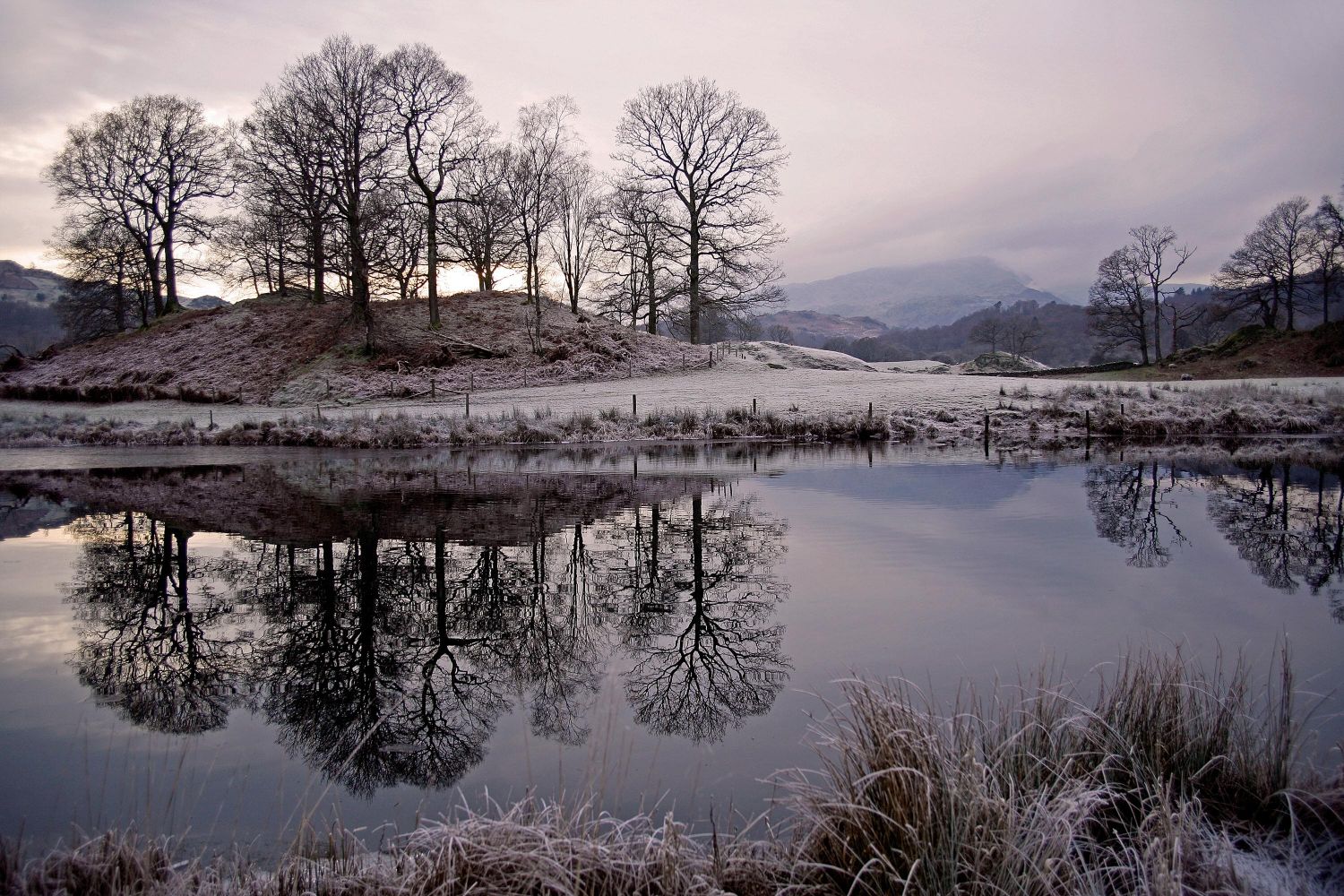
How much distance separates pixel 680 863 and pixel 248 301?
5929 cm

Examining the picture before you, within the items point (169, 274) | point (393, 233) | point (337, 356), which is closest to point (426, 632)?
point (393, 233)

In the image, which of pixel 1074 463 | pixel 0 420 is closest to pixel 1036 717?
pixel 1074 463

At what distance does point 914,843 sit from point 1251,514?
1205cm

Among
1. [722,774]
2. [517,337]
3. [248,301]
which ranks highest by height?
[248,301]

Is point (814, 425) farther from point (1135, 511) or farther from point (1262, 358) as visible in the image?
point (1262, 358)

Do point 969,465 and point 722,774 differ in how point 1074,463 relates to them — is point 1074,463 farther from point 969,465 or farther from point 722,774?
point 722,774

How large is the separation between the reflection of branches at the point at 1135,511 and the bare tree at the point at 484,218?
3557 cm

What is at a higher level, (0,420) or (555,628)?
(0,420)

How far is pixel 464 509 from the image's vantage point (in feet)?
43.1

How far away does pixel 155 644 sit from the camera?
6656 millimetres

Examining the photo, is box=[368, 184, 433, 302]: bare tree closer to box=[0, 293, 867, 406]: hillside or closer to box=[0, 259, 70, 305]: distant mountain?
box=[0, 293, 867, 406]: hillside

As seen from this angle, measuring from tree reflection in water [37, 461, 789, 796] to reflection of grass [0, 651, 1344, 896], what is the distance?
3.40 feet

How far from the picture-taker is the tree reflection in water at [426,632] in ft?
16.8

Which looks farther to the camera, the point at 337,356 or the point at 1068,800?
the point at 337,356
